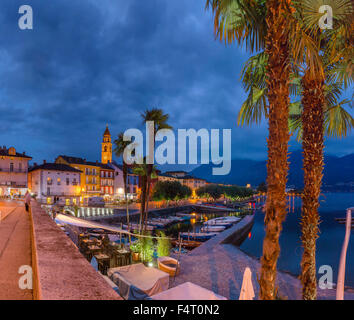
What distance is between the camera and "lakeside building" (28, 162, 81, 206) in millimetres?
46969

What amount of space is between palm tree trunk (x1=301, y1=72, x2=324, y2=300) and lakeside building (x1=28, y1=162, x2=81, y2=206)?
47.4 meters

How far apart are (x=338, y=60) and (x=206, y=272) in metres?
10.0

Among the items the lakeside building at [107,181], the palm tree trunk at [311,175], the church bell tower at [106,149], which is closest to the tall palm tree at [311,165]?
the palm tree trunk at [311,175]

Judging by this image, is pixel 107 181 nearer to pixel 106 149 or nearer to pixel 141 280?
pixel 106 149

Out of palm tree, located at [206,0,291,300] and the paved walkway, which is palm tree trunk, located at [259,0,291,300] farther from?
the paved walkway

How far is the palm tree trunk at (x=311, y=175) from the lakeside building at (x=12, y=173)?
52.2 meters

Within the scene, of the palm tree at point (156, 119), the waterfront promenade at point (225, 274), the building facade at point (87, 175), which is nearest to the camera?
the waterfront promenade at point (225, 274)

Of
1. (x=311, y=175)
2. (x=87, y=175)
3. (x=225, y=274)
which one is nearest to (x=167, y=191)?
(x=87, y=175)

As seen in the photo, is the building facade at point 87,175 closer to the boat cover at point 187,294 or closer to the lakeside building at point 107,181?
the lakeside building at point 107,181

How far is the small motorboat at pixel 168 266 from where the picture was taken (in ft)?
33.8

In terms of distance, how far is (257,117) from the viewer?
20.6 ft

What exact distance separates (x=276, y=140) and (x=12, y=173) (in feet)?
Result: 178
